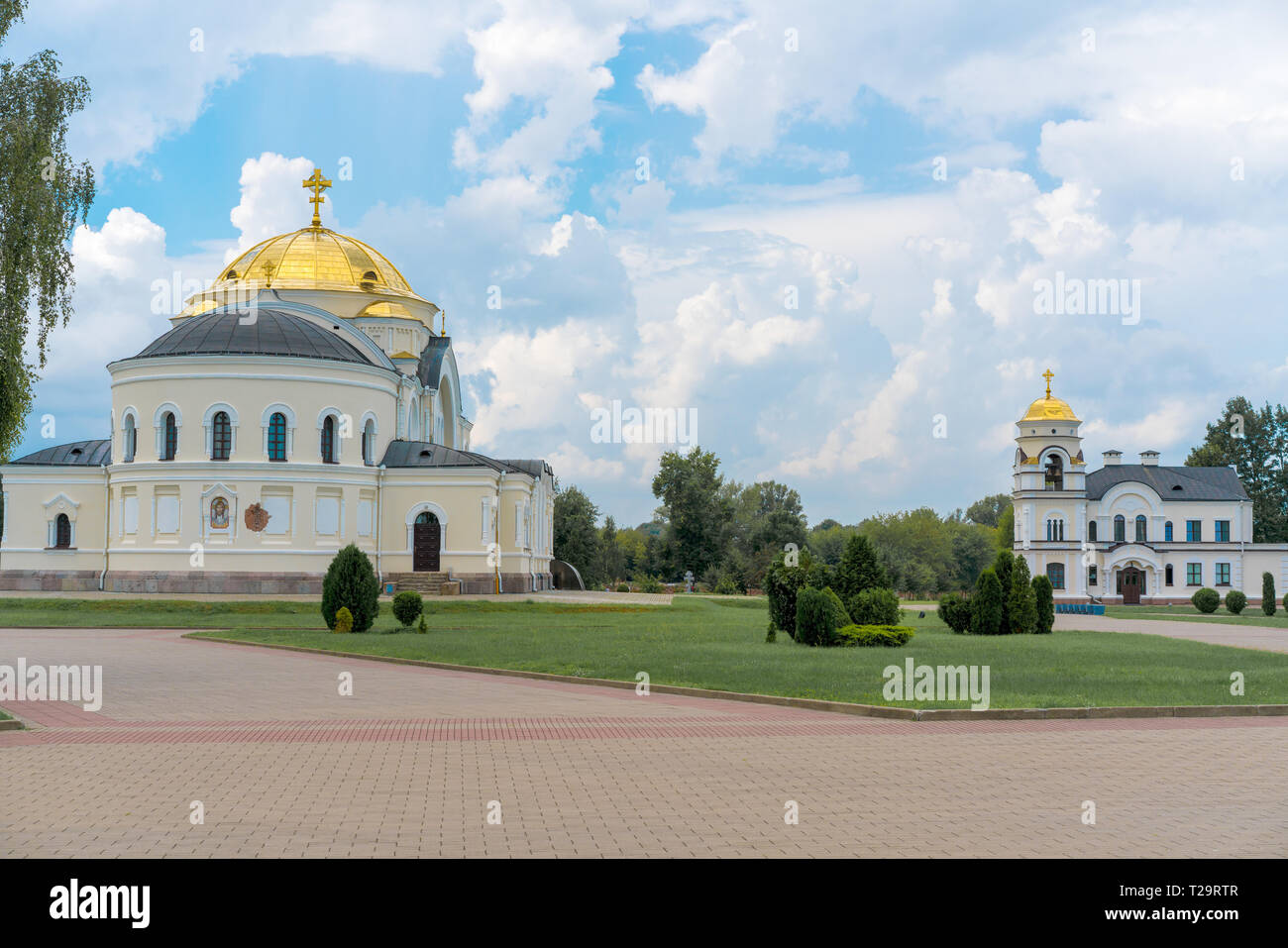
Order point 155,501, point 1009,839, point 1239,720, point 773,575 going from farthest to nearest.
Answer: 1. point 155,501
2. point 773,575
3. point 1239,720
4. point 1009,839

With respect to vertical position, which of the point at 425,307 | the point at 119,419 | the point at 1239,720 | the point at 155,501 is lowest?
the point at 1239,720

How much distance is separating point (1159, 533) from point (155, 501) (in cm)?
5811

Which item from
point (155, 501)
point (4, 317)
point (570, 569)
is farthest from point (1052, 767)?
point (570, 569)

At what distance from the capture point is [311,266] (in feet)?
194

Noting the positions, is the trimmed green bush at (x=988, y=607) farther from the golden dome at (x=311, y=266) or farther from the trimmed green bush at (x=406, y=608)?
the golden dome at (x=311, y=266)

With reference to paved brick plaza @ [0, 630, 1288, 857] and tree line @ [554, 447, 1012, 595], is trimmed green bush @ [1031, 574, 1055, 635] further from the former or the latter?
tree line @ [554, 447, 1012, 595]

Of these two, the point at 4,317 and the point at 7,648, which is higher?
the point at 4,317

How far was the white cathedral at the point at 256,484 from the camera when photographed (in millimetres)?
47406

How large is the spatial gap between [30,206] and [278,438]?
106 feet

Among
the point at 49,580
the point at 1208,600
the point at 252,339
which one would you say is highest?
the point at 252,339

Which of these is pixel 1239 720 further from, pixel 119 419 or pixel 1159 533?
pixel 1159 533

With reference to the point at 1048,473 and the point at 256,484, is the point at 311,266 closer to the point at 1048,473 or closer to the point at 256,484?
the point at 256,484

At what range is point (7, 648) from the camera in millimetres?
24578

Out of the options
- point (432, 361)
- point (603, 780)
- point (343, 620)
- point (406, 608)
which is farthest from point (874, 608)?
point (432, 361)
